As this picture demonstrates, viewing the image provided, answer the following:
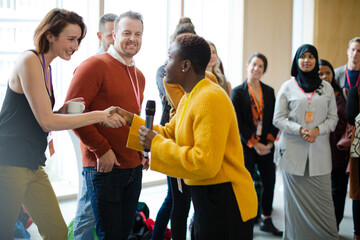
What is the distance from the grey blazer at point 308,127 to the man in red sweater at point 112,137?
1580 mm

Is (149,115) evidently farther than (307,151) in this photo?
No

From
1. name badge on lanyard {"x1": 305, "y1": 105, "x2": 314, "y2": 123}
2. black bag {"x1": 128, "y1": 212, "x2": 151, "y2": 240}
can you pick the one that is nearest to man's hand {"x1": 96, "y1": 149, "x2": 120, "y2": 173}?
black bag {"x1": 128, "y1": 212, "x2": 151, "y2": 240}

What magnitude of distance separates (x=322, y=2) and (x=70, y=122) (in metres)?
6.07

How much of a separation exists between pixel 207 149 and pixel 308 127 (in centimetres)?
206

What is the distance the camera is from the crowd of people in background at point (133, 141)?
1.64 metres

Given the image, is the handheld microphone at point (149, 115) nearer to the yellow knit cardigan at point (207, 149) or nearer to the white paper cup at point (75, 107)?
the yellow knit cardigan at point (207, 149)

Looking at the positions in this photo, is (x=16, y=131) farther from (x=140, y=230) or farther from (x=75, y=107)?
(x=140, y=230)

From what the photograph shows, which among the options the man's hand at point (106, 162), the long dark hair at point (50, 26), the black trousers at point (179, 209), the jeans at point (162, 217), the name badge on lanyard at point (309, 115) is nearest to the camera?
the long dark hair at point (50, 26)

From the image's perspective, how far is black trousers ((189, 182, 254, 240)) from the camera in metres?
1.67

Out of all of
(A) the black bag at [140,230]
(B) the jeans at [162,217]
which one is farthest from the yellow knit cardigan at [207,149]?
(A) the black bag at [140,230]

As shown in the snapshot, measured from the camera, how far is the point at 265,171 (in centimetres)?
381

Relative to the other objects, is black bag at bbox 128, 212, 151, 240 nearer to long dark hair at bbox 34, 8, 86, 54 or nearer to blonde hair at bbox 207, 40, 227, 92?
blonde hair at bbox 207, 40, 227, 92

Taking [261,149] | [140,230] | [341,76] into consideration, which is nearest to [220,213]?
[140,230]

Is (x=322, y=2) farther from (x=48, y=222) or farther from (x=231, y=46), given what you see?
(x=48, y=222)
